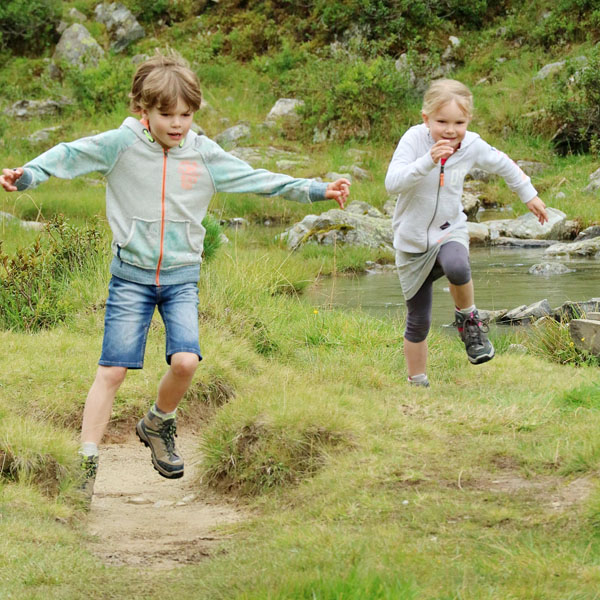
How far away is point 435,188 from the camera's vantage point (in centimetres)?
556

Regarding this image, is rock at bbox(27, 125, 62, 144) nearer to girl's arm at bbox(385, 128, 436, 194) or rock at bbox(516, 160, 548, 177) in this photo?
rock at bbox(516, 160, 548, 177)

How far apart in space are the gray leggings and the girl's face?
63 cm

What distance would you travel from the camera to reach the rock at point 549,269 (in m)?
12.3

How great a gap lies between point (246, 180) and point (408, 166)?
3.95 ft

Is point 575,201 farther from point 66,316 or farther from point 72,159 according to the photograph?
point 72,159

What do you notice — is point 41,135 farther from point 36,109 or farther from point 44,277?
point 44,277

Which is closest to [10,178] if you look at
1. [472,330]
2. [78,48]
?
[472,330]

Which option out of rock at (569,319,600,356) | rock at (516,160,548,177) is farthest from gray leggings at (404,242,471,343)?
rock at (516,160,548,177)

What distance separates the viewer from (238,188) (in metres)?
4.46

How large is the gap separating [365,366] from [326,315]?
5.06 feet

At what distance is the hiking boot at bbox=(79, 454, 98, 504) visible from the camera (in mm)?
4297

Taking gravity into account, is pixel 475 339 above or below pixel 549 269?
above

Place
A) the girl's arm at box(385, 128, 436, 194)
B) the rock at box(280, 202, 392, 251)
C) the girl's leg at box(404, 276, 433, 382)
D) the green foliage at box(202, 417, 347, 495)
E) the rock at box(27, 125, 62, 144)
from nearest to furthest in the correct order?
the green foliage at box(202, 417, 347, 495) → the girl's arm at box(385, 128, 436, 194) → the girl's leg at box(404, 276, 433, 382) → the rock at box(280, 202, 392, 251) → the rock at box(27, 125, 62, 144)

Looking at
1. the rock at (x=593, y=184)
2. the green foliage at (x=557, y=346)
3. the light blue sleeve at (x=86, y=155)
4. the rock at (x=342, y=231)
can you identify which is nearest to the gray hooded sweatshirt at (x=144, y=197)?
the light blue sleeve at (x=86, y=155)
